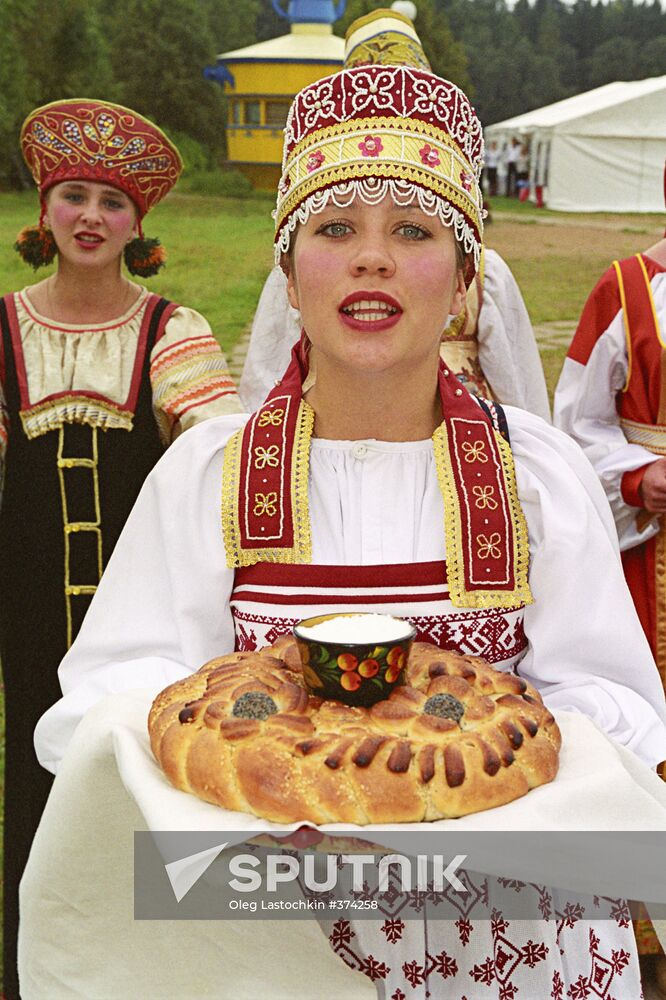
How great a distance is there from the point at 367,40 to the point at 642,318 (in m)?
1.85

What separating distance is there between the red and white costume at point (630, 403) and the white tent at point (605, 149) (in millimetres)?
22103

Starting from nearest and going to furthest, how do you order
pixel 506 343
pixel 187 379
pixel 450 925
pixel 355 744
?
pixel 355 744, pixel 450 925, pixel 187 379, pixel 506 343

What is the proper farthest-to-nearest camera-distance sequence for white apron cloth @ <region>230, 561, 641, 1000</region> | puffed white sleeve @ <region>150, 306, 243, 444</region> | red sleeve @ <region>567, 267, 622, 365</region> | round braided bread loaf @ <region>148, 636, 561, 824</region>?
red sleeve @ <region>567, 267, 622, 365</region> → puffed white sleeve @ <region>150, 306, 243, 444</region> → white apron cloth @ <region>230, 561, 641, 1000</region> → round braided bread loaf @ <region>148, 636, 561, 824</region>

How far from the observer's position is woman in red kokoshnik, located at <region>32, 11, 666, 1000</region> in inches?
61.8

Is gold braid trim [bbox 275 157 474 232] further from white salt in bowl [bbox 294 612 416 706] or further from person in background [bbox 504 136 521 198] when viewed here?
person in background [bbox 504 136 521 198]

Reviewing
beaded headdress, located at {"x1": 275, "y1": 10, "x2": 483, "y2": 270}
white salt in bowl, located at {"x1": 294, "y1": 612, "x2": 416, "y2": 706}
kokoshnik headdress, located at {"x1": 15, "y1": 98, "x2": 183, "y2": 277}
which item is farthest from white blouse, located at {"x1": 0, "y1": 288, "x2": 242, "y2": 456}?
white salt in bowl, located at {"x1": 294, "y1": 612, "x2": 416, "y2": 706}

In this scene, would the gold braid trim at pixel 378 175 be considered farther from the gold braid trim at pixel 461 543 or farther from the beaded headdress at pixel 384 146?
the gold braid trim at pixel 461 543

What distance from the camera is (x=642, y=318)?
3225 mm

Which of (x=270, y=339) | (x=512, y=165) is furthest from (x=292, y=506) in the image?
(x=512, y=165)

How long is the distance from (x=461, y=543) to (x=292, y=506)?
272mm

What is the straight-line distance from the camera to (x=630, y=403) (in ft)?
10.8

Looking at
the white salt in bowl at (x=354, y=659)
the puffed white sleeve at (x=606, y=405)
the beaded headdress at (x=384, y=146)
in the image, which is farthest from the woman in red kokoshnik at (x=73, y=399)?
the white salt in bowl at (x=354, y=659)

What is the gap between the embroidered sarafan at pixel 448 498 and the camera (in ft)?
5.43

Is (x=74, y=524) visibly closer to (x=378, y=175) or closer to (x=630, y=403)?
(x=630, y=403)
